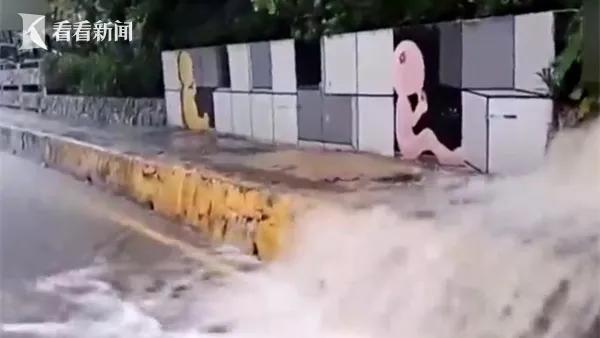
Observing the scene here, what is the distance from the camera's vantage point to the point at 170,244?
1484mm

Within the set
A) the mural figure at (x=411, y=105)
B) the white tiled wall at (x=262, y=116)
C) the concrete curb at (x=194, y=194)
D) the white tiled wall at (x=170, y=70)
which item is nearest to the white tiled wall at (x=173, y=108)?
the white tiled wall at (x=170, y=70)

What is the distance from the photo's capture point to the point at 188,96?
249 centimetres

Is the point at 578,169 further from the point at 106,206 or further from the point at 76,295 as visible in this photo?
the point at 106,206

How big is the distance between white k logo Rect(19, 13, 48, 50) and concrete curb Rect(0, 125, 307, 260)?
269 millimetres

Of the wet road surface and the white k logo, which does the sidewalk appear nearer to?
the wet road surface

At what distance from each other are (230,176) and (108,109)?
1462 millimetres

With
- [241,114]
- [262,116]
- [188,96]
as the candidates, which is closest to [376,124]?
[262,116]

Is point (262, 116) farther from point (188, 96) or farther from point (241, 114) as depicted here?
point (188, 96)

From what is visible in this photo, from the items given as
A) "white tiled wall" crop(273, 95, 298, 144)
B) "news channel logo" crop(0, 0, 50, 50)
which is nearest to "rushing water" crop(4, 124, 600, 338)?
"white tiled wall" crop(273, 95, 298, 144)

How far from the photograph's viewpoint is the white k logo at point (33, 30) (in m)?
2.26

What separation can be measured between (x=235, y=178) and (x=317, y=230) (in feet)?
1.14

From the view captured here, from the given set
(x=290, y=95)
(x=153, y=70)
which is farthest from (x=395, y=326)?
(x=153, y=70)

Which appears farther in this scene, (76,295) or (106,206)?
(106,206)

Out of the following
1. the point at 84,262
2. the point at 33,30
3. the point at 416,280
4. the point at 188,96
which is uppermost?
the point at 33,30
